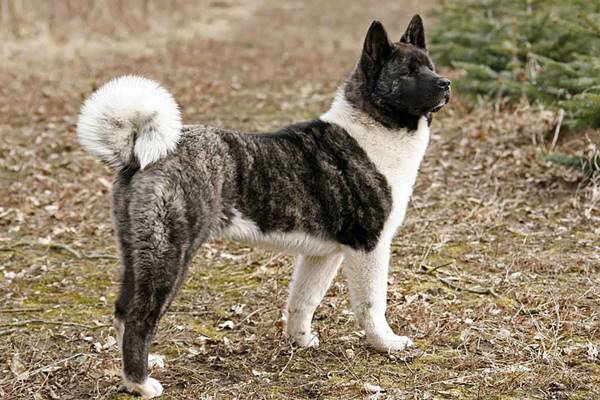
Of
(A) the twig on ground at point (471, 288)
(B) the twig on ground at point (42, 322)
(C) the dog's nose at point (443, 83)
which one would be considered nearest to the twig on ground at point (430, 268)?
(A) the twig on ground at point (471, 288)

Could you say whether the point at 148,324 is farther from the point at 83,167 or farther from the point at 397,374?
the point at 83,167

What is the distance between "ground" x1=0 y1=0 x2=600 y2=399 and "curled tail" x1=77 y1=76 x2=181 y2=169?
1327 mm

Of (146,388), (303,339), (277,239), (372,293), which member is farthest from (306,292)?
(146,388)

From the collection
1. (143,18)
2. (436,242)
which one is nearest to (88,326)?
(436,242)

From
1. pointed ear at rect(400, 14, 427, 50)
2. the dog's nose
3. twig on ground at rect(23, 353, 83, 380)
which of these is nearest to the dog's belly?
the dog's nose

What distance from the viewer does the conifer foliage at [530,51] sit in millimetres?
7840

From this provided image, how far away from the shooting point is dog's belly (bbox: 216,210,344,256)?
14.1ft

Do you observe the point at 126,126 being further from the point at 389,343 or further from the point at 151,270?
the point at 389,343

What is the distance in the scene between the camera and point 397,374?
14.9ft

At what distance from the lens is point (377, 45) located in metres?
4.79

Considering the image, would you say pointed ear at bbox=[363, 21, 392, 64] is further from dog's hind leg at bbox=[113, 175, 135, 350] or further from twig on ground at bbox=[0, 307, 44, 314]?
twig on ground at bbox=[0, 307, 44, 314]

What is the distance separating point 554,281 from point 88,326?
11.0 feet

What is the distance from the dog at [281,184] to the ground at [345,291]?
378 millimetres

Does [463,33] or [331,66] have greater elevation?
[463,33]
